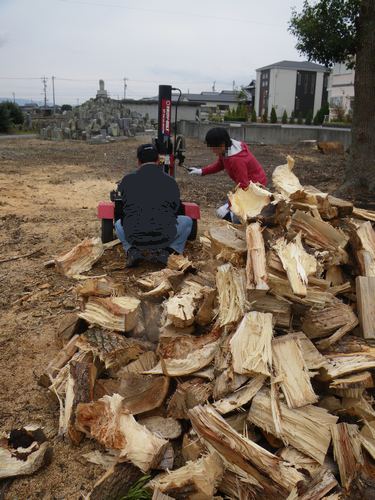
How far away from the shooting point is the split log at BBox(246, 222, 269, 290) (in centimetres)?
258

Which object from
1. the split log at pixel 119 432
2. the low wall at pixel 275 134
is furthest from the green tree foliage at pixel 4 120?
the split log at pixel 119 432

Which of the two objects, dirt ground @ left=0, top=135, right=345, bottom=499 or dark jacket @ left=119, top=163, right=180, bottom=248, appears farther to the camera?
dark jacket @ left=119, top=163, right=180, bottom=248

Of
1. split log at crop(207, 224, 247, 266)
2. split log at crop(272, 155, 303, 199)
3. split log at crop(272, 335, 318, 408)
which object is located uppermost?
split log at crop(272, 155, 303, 199)

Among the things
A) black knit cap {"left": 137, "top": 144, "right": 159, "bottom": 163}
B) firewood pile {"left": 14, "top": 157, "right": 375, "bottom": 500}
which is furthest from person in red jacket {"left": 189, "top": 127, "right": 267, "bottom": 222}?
firewood pile {"left": 14, "top": 157, "right": 375, "bottom": 500}

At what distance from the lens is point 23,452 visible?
8.02 ft

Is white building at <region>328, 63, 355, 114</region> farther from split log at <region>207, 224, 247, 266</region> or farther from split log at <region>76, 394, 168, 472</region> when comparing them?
split log at <region>76, 394, 168, 472</region>

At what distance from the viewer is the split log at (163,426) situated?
2.49 meters

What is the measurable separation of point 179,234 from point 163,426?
278cm

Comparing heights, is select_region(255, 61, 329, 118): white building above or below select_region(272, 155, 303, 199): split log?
above

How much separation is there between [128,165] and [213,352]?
11505 millimetres

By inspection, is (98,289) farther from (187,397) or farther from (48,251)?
(48,251)

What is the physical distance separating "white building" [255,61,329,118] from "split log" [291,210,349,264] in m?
57.1

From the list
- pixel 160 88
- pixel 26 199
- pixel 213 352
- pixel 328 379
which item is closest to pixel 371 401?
pixel 328 379

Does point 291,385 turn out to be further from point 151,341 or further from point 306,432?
point 151,341
